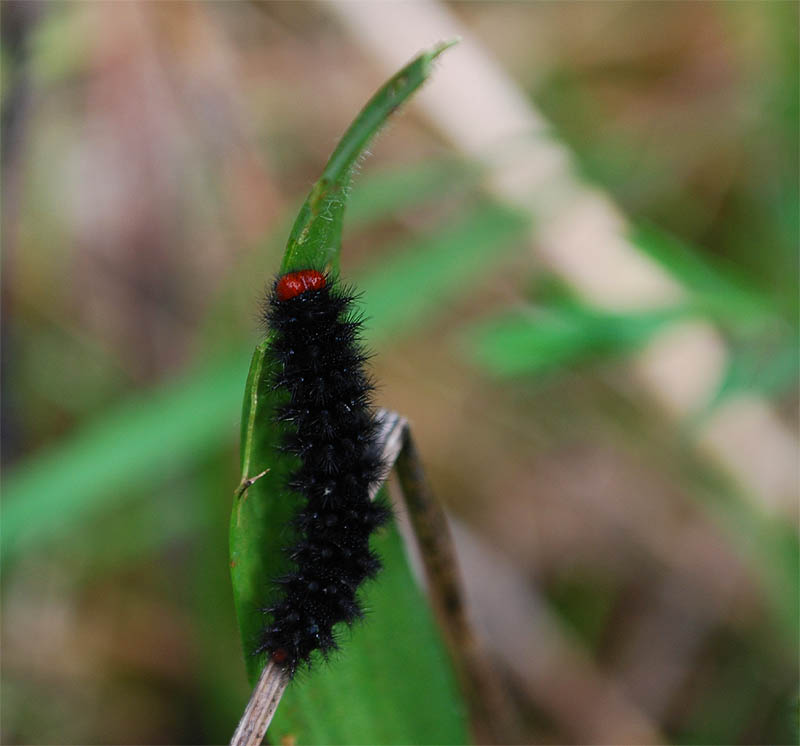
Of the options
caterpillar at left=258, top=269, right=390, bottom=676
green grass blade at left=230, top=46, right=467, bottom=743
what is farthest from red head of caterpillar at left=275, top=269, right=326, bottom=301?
green grass blade at left=230, top=46, right=467, bottom=743

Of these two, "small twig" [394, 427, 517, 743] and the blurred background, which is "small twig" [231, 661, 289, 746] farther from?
the blurred background

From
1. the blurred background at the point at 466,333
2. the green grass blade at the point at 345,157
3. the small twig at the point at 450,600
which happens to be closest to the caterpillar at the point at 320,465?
the small twig at the point at 450,600

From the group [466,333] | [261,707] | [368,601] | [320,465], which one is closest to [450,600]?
[368,601]

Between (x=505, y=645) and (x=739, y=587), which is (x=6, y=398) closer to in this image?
(x=505, y=645)

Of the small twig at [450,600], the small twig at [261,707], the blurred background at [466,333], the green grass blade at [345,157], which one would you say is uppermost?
the blurred background at [466,333]

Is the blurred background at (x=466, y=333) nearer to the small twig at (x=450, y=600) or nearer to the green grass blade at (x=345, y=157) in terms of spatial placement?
the small twig at (x=450, y=600)

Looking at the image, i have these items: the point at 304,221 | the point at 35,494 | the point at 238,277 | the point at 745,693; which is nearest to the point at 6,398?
the point at 35,494

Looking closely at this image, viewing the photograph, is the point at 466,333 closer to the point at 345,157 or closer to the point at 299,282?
the point at 299,282
